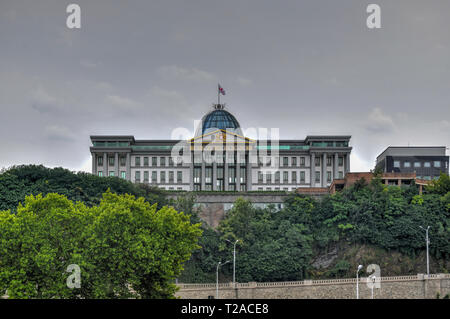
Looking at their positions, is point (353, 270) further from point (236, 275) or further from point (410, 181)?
point (410, 181)

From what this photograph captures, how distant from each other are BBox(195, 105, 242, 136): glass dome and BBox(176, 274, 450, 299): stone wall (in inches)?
2153

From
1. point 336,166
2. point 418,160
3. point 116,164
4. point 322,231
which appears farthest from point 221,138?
point 418,160

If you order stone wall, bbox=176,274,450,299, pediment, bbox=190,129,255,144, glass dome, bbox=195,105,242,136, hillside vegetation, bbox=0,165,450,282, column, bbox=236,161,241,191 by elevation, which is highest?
glass dome, bbox=195,105,242,136

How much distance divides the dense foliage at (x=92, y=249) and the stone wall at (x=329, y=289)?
22562 millimetres

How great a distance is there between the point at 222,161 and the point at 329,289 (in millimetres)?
54222

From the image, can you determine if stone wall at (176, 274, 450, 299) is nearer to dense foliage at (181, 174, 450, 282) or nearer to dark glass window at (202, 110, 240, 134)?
dense foliage at (181, 174, 450, 282)

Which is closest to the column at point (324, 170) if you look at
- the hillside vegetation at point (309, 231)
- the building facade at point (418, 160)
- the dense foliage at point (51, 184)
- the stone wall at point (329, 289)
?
the building facade at point (418, 160)

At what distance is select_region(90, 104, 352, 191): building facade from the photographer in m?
121

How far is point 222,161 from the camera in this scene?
121500mm

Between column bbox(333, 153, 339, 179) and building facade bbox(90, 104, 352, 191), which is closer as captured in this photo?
building facade bbox(90, 104, 352, 191)

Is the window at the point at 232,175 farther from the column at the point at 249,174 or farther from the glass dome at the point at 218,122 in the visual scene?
the glass dome at the point at 218,122

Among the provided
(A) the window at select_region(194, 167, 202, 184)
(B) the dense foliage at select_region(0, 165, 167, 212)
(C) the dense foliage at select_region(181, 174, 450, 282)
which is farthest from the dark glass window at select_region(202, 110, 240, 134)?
(B) the dense foliage at select_region(0, 165, 167, 212)

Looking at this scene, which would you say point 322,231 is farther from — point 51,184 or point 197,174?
point 197,174
